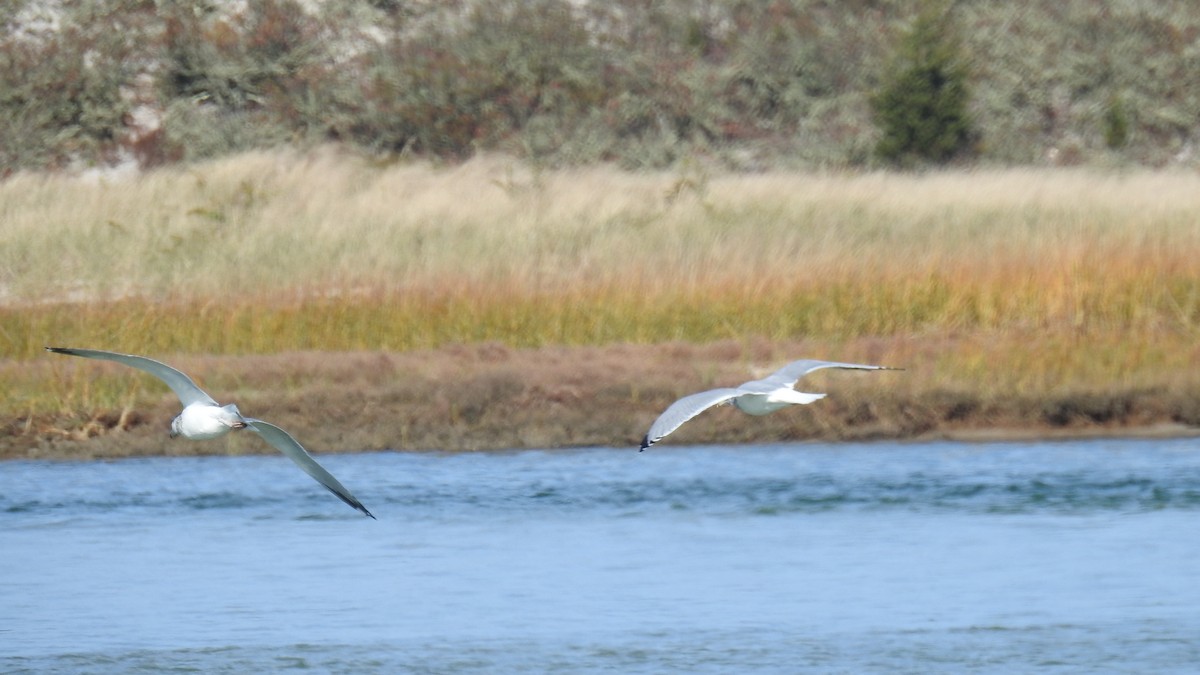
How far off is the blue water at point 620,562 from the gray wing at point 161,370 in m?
0.98

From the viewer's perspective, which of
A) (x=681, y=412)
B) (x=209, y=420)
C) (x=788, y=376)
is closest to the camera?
(x=209, y=420)

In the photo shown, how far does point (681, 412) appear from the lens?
7648 mm

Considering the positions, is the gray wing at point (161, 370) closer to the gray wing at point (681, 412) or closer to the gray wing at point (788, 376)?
the gray wing at point (681, 412)

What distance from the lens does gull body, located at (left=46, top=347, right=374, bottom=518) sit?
6727 mm

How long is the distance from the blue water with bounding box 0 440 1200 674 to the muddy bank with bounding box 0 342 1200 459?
12 cm

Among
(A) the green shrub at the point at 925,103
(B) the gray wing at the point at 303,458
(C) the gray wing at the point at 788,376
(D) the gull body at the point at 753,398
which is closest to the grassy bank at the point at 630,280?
(C) the gray wing at the point at 788,376

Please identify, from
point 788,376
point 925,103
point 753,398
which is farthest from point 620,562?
point 925,103

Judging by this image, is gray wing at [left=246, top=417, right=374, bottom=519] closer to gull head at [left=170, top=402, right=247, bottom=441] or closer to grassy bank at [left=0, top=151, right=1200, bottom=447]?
gull head at [left=170, top=402, right=247, bottom=441]

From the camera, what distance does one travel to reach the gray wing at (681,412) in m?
7.27

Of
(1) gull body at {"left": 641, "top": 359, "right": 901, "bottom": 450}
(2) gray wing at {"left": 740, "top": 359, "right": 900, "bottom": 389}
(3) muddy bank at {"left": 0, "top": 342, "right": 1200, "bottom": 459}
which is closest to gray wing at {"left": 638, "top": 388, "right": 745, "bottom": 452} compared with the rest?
(1) gull body at {"left": 641, "top": 359, "right": 901, "bottom": 450}

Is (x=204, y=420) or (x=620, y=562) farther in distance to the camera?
(x=620, y=562)

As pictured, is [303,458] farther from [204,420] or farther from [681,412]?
[681,412]

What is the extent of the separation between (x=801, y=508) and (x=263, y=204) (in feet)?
29.1

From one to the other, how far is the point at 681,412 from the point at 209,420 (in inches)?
64.4
